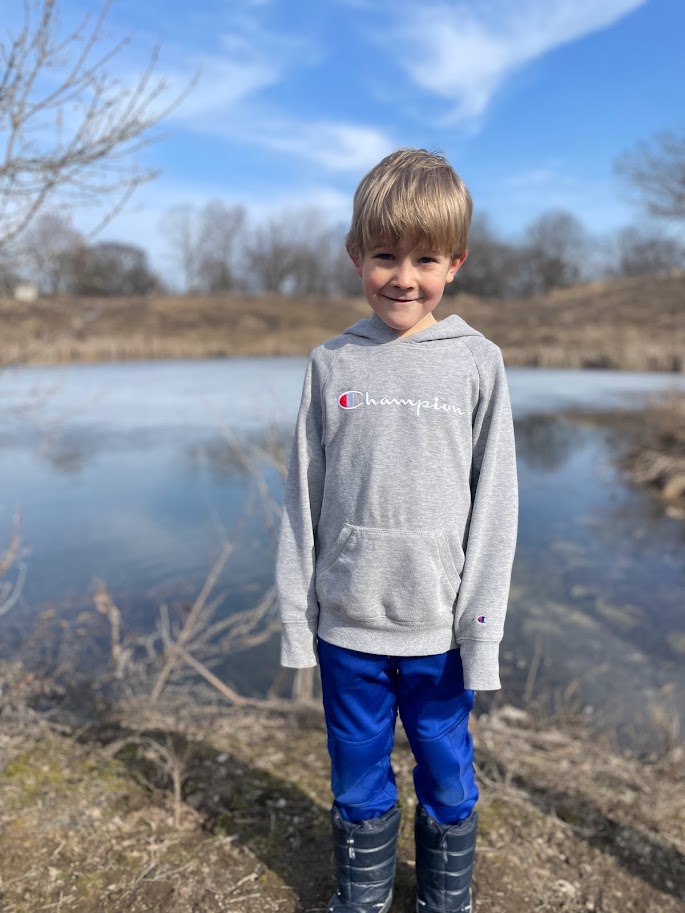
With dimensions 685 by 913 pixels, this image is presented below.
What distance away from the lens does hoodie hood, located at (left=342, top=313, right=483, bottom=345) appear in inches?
70.9

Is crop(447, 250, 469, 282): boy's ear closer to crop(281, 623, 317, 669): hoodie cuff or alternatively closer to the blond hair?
the blond hair

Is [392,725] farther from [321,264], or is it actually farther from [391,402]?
[321,264]

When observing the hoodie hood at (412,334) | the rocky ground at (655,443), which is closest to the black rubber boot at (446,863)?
the hoodie hood at (412,334)

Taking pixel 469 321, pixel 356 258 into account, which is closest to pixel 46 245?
pixel 356 258

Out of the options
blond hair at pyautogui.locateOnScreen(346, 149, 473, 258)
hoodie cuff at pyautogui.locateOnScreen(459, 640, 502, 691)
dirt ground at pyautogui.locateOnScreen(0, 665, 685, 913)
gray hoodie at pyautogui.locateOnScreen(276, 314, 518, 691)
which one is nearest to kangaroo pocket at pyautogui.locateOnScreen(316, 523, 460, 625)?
gray hoodie at pyautogui.locateOnScreen(276, 314, 518, 691)

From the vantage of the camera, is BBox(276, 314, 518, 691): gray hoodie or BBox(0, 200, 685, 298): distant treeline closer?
BBox(276, 314, 518, 691): gray hoodie

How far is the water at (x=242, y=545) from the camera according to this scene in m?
4.49

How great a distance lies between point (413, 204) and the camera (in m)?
1.65

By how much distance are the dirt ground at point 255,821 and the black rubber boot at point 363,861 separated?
0.47 feet

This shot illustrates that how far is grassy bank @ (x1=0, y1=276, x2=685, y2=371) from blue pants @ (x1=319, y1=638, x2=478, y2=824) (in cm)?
563

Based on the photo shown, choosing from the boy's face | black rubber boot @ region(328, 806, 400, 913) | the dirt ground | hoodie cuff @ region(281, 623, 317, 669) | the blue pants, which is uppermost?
the boy's face

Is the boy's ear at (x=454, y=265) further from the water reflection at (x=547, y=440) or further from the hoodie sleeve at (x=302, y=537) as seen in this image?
the water reflection at (x=547, y=440)

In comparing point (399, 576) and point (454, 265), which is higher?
point (454, 265)

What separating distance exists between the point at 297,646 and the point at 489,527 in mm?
597
